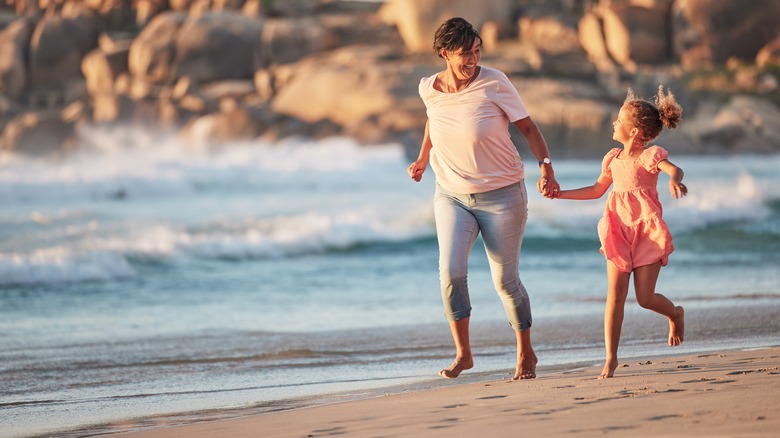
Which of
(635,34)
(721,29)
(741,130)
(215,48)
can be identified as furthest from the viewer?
(215,48)

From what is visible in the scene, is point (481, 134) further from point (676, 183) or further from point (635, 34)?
point (635, 34)

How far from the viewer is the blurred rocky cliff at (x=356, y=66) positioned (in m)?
39.1

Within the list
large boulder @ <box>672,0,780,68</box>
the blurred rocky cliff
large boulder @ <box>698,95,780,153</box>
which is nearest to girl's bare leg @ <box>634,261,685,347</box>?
the blurred rocky cliff

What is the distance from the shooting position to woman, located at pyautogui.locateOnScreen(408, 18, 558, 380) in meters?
5.51

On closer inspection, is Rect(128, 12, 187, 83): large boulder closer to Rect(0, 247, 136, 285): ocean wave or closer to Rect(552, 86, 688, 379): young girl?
Rect(0, 247, 136, 285): ocean wave

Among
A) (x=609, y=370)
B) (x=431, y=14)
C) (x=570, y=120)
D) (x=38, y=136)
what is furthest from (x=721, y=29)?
(x=609, y=370)

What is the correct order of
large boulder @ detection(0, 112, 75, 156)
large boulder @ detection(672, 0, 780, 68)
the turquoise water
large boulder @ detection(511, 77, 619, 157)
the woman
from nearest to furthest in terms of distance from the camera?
the woman, the turquoise water, large boulder @ detection(511, 77, 619, 157), large boulder @ detection(0, 112, 75, 156), large boulder @ detection(672, 0, 780, 68)

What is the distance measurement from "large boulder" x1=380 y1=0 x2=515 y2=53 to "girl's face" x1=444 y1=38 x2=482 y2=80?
42465 mm

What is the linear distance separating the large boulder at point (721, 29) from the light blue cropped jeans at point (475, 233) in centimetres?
4244

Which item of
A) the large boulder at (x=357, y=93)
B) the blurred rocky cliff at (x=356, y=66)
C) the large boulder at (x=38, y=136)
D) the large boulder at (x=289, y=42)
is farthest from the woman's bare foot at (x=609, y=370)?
the large boulder at (x=289, y=42)

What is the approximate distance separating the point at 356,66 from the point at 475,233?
1475 inches

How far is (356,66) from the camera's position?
4275 centimetres

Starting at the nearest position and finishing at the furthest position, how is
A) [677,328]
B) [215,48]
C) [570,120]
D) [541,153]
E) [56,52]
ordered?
[541,153] < [677,328] < [570,120] < [215,48] < [56,52]

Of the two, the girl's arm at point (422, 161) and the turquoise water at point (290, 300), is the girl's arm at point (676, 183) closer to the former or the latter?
the girl's arm at point (422, 161)
